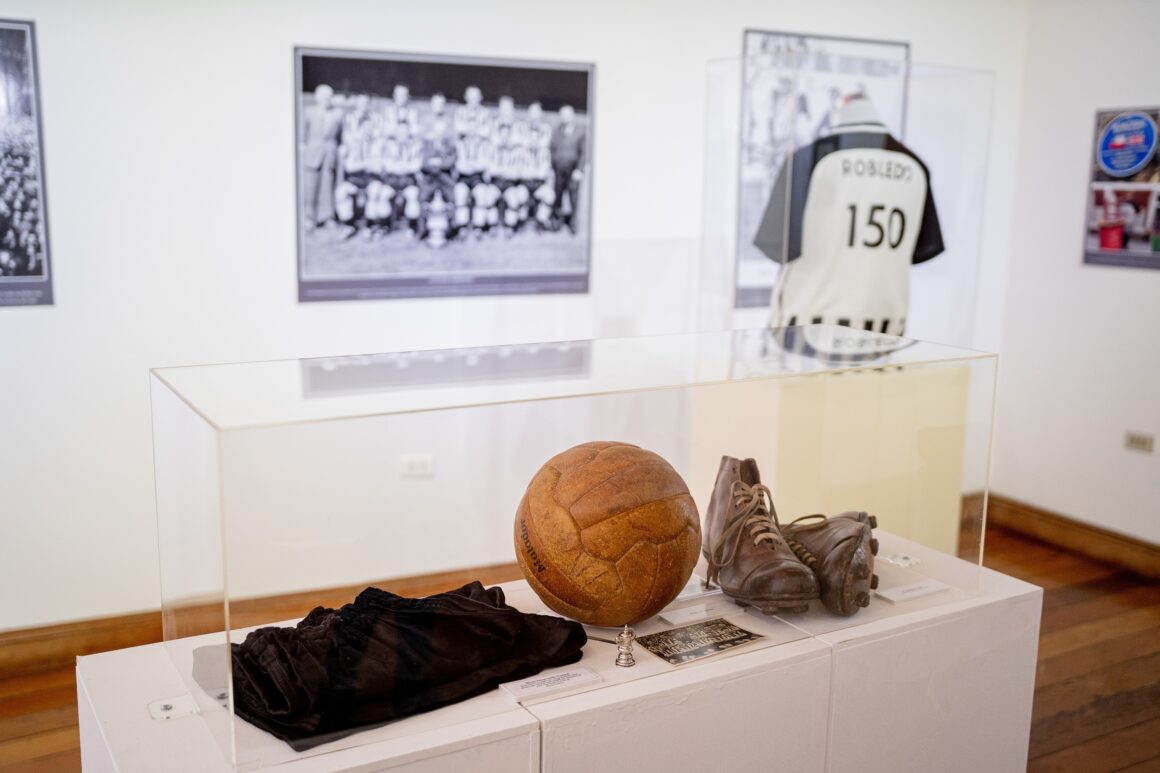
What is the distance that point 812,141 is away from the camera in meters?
3.60

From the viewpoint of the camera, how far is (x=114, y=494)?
336cm

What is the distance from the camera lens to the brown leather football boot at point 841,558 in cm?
187

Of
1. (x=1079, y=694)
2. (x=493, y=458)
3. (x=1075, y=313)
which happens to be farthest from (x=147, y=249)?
(x=1075, y=313)

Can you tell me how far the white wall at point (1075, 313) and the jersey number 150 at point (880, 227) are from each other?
4.32ft

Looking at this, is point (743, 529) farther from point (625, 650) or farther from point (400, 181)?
point (400, 181)

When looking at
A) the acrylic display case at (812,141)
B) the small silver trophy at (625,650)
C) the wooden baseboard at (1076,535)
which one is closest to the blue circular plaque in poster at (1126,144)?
the acrylic display case at (812,141)

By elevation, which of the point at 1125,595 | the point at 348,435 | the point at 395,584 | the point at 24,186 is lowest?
the point at 1125,595

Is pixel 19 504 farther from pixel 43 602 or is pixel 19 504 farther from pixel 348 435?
pixel 348 435

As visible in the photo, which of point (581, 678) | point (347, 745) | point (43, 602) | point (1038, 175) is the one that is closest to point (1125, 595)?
point (1038, 175)

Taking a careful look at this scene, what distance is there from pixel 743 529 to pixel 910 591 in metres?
0.39

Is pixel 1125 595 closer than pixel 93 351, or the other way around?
pixel 93 351

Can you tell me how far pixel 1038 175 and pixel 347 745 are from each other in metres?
4.31

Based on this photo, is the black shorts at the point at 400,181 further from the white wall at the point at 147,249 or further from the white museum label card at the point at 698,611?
the white museum label card at the point at 698,611

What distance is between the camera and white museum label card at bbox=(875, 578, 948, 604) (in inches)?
78.8
